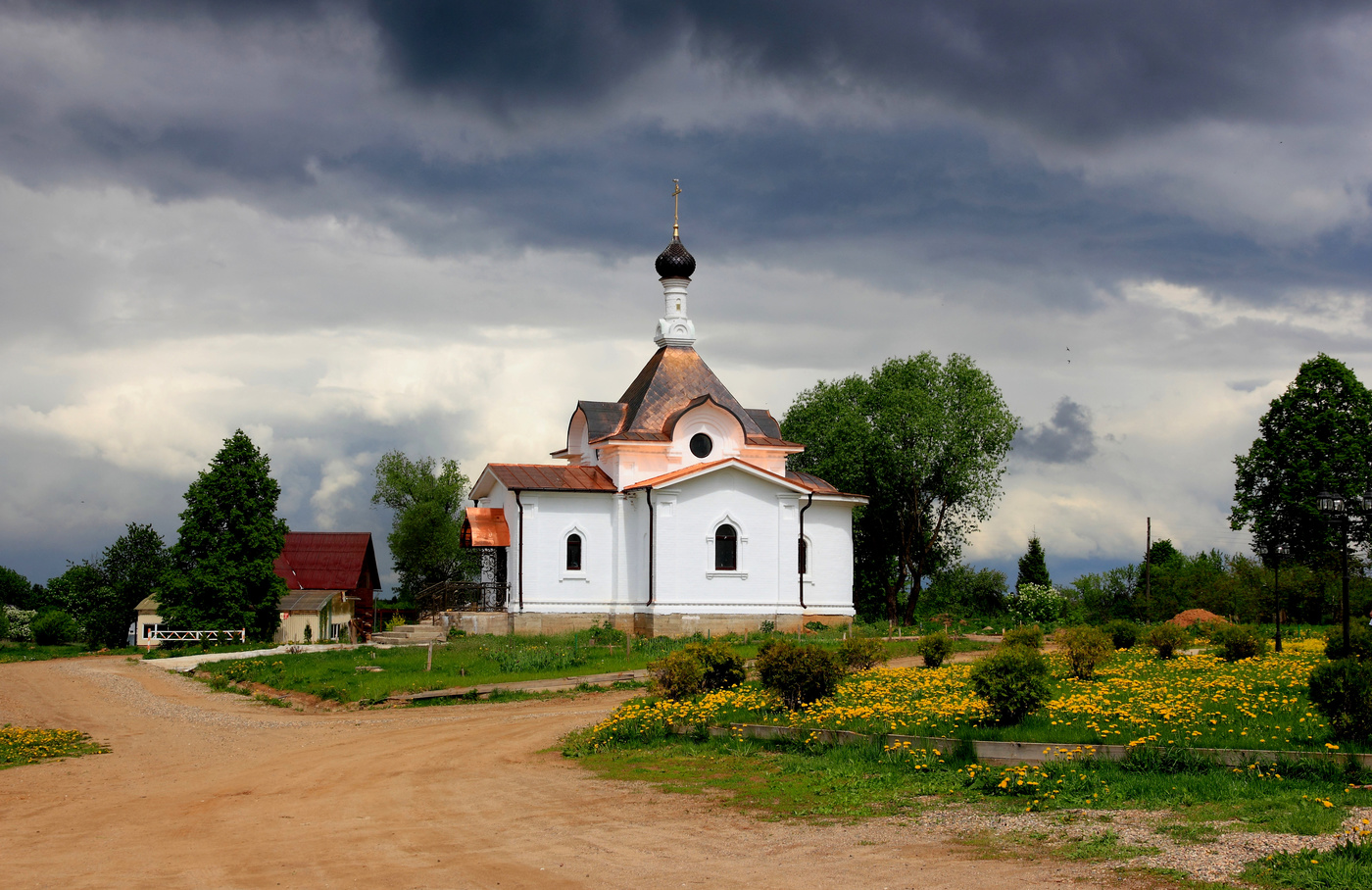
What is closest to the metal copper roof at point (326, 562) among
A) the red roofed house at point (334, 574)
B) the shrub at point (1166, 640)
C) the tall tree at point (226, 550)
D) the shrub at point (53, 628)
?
the red roofed house at point (334, 574)

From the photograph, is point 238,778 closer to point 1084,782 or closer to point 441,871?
point 441,871

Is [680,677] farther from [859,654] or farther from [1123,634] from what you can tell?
[1123,634]

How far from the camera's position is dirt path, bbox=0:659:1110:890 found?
25.9ft

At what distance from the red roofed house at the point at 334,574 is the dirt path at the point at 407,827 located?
2573cm

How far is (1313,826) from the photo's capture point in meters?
7.71

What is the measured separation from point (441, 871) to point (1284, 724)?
8.21 metres

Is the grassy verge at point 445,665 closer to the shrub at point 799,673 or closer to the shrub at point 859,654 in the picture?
the shrub at point 859,654

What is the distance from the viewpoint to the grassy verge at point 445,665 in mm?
20328

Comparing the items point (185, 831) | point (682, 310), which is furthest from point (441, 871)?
point (682, 310)

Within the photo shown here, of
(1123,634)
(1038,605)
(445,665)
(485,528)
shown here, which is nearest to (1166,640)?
(1123,634)

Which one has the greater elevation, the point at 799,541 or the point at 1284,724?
the point at 799,541

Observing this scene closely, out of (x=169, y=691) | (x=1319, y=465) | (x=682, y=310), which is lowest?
(x=169, y=691)

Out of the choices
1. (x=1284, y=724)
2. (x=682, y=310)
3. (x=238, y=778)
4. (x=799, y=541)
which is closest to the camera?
(x=1284, y=724)

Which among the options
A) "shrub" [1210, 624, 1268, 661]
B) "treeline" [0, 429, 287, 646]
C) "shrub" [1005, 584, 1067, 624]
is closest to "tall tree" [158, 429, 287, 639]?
"treeline" [0, 429, 287, 646]
